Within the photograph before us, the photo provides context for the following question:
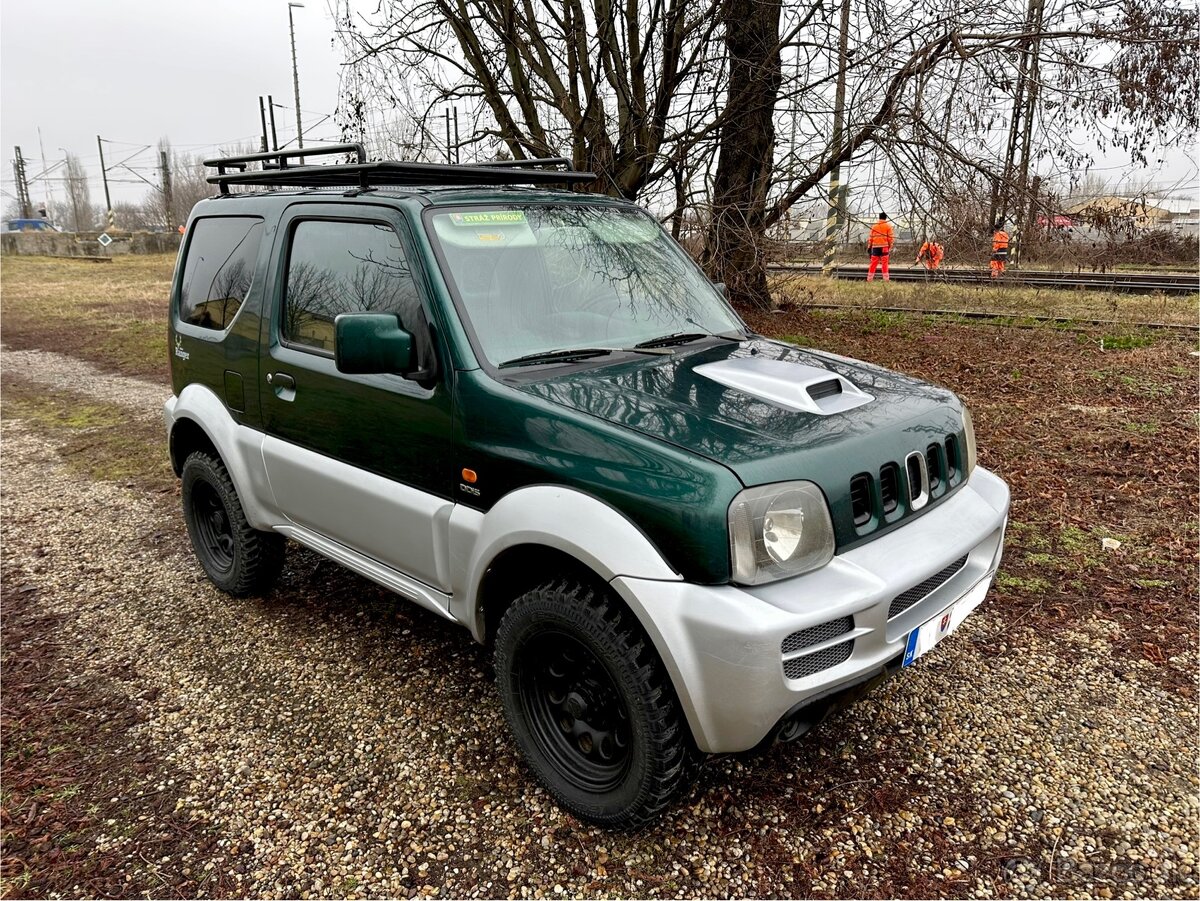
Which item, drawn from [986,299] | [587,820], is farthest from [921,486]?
[986,299]

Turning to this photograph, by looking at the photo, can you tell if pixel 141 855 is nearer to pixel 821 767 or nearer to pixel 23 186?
pixel 821 767

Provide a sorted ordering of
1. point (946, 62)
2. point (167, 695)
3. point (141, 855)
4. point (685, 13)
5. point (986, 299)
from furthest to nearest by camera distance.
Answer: point (986, 299) → point (685, 13) → point (946, 62) → point (167, 695) → point (141, 855)

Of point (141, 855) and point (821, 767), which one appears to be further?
point (821, 767)

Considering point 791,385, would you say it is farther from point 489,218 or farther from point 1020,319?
point 1020,319

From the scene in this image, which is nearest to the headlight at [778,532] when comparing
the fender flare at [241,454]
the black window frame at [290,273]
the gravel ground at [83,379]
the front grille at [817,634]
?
the front grille at [817,634]

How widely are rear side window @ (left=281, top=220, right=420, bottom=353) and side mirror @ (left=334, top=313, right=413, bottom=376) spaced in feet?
0.62

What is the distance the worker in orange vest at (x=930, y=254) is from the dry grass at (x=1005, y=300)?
8.15 feet

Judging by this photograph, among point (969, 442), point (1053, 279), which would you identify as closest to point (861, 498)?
point (969, 442)

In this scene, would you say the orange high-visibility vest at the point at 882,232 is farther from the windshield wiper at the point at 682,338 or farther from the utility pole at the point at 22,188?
the utility pole at the point at 22,188

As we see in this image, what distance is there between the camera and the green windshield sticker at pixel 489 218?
3143 mm

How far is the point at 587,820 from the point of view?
8.74ft

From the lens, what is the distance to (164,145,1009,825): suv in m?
2.26

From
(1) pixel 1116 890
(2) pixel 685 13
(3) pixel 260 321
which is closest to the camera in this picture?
(1) pixel 1116 890

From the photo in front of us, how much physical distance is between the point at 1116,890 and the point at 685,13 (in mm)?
7975
